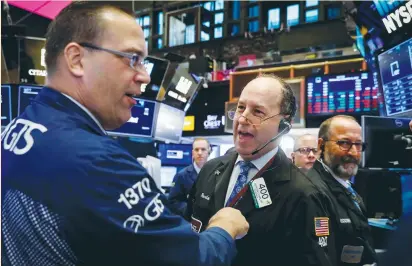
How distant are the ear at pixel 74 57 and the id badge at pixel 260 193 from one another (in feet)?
2.80

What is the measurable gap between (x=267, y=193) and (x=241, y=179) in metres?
0.16

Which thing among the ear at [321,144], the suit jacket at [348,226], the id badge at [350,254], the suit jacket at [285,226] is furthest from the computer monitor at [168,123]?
the suit jacket at [285,226]

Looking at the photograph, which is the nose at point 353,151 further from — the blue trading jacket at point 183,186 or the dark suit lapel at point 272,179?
the blue trading jacket at point 183,186

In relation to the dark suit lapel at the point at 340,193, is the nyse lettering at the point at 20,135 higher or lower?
higher

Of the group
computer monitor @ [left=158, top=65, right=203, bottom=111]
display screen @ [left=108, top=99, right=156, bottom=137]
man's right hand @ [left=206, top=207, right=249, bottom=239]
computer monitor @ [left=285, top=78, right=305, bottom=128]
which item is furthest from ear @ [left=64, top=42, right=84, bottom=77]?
computer monitor @ [left=285, top=78, right=305, bottom=128]

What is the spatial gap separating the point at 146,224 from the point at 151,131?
552 cm

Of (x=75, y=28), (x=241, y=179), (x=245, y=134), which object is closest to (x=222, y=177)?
(x=241, y=179)

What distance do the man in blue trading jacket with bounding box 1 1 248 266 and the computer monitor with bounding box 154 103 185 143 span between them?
17.5 feet

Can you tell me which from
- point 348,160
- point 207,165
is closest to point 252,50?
point 348,160

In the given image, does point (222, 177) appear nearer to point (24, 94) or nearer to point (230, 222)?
point (230, 222)

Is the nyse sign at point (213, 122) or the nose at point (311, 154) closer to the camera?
the nose at point (311, 154)

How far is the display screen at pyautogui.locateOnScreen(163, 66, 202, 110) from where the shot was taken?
276 inches

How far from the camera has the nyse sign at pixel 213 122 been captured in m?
9.29

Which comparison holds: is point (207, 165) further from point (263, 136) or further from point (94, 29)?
point (94, 29)
